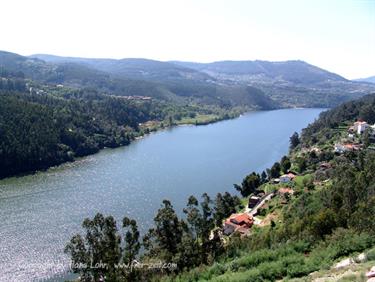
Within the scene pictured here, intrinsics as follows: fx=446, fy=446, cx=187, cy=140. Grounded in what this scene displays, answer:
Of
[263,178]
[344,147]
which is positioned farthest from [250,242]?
[344,147]

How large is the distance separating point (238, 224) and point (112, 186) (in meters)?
21.7

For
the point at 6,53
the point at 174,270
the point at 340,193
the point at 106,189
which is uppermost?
the point at 6,53

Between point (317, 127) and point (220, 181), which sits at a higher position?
point (317, 127)

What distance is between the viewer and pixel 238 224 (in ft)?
116

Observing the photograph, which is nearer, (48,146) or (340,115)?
(48,146)

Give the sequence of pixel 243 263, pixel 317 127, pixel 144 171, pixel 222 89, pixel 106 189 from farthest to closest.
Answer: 1. pixel 222 89
2. pixel 317 127
3. pixel 144 171
4. pixel 106 189
5. pixel 243 263

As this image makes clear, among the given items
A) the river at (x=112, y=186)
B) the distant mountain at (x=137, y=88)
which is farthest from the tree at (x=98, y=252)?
the distant mountain at (x=137, y=88)

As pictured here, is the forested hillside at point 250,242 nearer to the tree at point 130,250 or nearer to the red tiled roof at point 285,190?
the tree at point 130,250

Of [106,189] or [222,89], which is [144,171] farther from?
[222,89]

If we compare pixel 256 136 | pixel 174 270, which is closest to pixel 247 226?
pixel 174 270

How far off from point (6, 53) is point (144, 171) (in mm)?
161124

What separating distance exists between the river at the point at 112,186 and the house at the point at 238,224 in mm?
6970

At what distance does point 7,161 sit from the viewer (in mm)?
62062

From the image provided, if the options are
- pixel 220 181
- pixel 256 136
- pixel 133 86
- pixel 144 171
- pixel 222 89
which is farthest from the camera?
pixel 222 89
